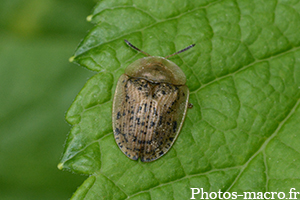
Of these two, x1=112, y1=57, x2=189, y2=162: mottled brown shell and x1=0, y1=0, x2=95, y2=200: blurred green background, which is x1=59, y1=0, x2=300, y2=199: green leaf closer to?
x1=112, y1=57, x2=189, y2=162: mottled brown shell

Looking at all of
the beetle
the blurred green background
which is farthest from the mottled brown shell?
the blurred green background

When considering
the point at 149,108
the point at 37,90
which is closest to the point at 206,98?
the point at 149,108

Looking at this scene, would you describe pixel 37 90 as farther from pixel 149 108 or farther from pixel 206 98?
pixel 206 98

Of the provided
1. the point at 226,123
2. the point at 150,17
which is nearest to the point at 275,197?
the point at 226,123

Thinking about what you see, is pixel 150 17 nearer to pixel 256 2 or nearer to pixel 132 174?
pixel 256 2

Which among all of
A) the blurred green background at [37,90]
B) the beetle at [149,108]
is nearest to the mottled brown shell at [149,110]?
the beetle at [149,108]

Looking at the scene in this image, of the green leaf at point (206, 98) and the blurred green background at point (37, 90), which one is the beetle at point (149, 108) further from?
the blurred green background at point (37, 90)
